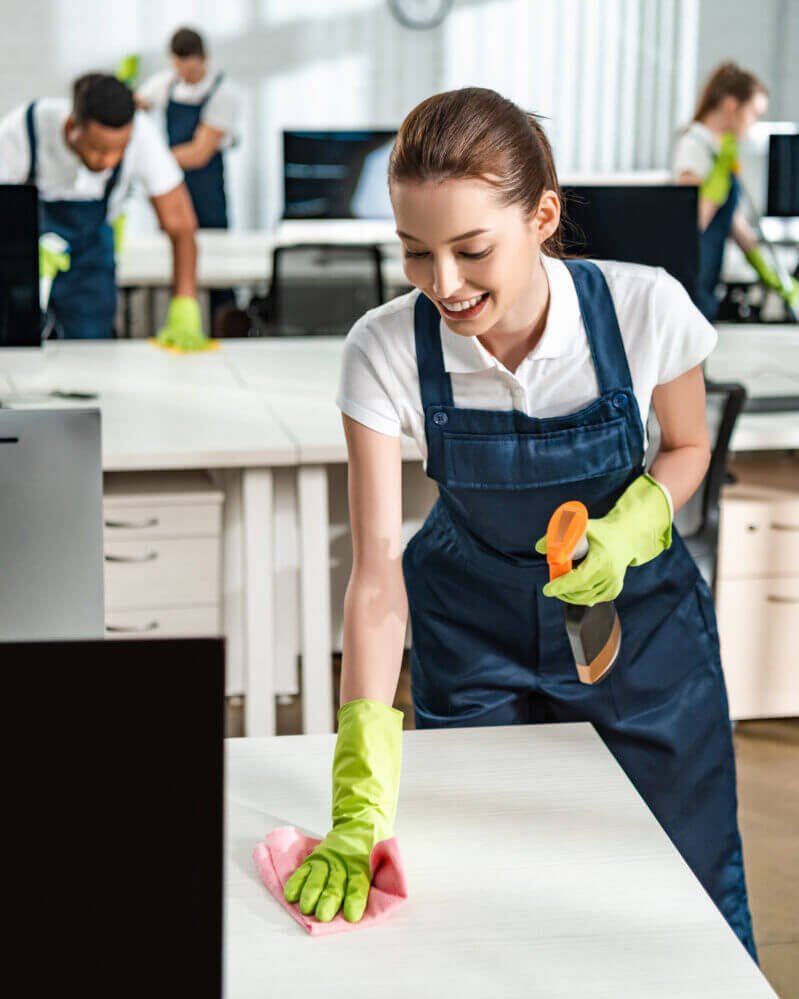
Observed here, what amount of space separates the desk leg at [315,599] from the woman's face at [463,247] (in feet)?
4.17

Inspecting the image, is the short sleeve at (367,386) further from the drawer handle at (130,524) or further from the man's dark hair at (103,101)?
the man's dark hair at (103,101)

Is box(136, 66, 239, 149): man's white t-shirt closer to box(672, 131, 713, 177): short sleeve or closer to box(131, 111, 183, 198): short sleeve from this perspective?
box(672, 131, 713, 177): short sleeve

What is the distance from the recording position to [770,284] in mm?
4164

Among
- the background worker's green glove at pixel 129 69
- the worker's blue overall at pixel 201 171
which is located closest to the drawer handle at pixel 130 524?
the worker's blue overall at pixel 201 171

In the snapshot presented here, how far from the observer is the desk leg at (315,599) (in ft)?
8.59

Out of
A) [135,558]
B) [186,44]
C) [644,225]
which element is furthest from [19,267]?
[186,44]

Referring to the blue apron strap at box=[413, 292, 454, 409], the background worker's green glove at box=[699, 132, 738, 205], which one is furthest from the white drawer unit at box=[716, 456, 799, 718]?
the background worker's green glove at box=[699, 132, 738, 205]

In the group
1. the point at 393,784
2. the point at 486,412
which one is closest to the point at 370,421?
the point at 486,412

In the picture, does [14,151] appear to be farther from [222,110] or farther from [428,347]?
[222,110]

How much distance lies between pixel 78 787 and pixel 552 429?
1029 millimetres

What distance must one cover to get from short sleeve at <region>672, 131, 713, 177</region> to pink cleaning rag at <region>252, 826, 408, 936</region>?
3.87m

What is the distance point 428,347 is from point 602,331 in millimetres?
203

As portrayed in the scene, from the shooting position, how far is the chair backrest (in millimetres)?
4172

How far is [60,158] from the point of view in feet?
12.4
